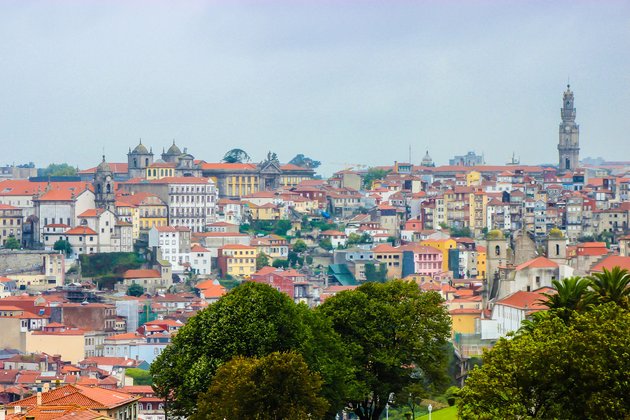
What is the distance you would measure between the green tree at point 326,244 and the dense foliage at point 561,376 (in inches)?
3914

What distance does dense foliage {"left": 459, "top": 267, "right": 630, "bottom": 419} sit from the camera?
1201 inches

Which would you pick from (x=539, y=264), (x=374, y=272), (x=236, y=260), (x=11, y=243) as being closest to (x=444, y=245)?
(x=374, y=272)

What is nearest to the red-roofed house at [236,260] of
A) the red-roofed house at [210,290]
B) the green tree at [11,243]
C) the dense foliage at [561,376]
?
the red-roofed house at [210,290]

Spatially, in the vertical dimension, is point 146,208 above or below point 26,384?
above

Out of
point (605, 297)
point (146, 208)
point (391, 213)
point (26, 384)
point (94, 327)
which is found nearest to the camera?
point (605, 297)

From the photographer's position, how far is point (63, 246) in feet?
382

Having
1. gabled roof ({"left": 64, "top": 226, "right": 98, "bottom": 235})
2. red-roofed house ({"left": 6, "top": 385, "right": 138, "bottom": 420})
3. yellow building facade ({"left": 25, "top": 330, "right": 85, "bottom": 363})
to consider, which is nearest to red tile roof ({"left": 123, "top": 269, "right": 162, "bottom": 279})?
gabled roof ({"left": 64, "top": 226, "right": 98, "bottom": 235})

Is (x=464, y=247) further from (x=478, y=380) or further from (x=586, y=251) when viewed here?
(x=478, y=380)

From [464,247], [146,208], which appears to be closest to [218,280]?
[146,208]

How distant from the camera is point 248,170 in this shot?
155 meters

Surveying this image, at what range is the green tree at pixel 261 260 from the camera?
12500 cm

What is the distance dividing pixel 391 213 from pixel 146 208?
24623 mm

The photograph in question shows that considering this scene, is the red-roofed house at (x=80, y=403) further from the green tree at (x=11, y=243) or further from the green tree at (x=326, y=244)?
the green tree at (x=326, y=244)

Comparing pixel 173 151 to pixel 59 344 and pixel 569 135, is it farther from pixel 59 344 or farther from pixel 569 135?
pixel 59 344
